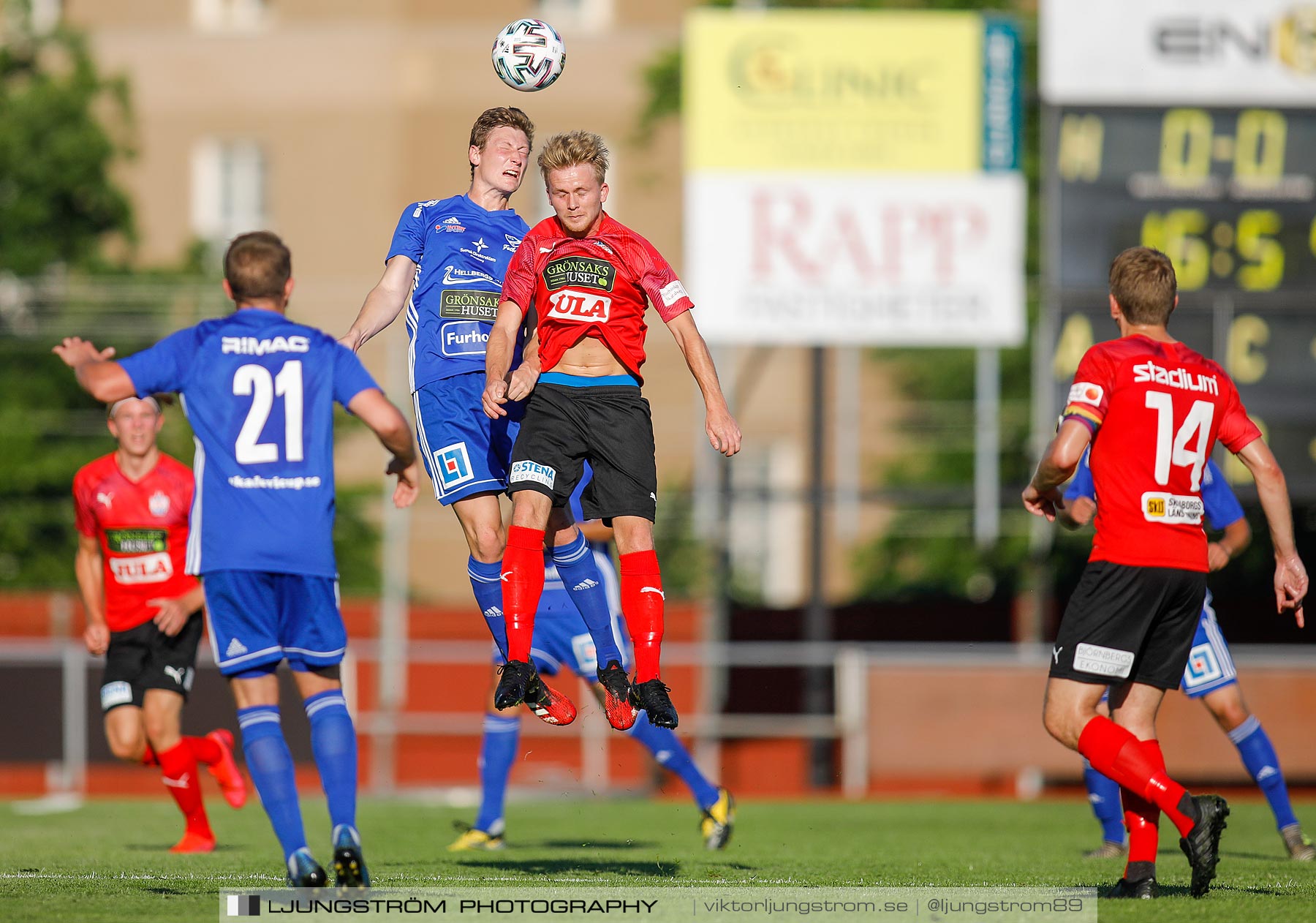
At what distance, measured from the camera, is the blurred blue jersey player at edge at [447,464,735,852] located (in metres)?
9.27

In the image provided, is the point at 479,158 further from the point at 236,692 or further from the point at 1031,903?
the point at 1031,903

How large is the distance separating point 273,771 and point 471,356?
2233 millimetres

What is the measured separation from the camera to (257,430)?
6023 millimetres

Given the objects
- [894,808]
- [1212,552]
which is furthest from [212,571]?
[894,808]

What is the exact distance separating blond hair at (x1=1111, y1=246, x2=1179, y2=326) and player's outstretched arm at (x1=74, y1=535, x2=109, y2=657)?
17.8 feet

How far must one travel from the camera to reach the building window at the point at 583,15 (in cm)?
2803

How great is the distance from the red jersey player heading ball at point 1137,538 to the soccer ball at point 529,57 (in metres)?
2.72

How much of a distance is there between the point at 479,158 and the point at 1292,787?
41.0ft

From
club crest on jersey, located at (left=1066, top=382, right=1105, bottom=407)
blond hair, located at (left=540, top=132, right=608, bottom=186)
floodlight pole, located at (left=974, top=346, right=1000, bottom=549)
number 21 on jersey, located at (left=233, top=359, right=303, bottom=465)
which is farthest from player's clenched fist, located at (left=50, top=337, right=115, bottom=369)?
floodlight pole, located at (left=974, top=346, right=1000, bottom=549)

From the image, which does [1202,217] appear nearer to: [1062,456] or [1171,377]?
[1171,377]

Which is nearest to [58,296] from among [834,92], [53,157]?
[53,157]

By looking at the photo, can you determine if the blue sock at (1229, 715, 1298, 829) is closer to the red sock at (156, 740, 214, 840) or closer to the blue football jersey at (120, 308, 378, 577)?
the blue football jersey at (120, 308, 378, 577)

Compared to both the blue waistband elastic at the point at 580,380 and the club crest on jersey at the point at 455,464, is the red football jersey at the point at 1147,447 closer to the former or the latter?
the blue waistband elastic at the point at 580,380

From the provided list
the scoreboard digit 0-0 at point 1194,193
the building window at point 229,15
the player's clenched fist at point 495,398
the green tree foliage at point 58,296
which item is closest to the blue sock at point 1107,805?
the player's clenched fist at point 495,398
